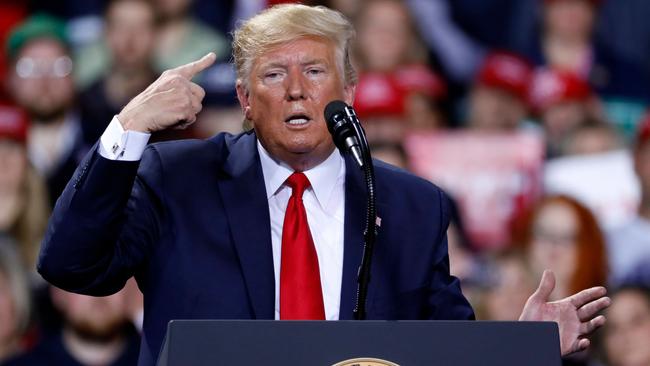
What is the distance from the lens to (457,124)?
432 centimetres

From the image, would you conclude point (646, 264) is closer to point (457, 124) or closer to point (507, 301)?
point (507, 301)

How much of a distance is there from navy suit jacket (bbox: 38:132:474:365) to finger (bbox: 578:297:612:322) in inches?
7.9

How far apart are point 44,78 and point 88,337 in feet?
3.15

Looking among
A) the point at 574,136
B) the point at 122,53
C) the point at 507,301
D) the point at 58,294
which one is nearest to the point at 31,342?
the point at 58,294

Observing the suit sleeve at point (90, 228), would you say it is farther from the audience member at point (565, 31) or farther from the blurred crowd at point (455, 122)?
the audience member at point (565, 31)

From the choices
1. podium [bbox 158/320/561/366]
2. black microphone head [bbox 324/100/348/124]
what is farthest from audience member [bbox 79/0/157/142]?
podium [bbox 158/320/561/366]

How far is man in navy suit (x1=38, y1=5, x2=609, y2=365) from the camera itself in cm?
194

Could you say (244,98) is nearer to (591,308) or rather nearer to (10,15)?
(591,308)

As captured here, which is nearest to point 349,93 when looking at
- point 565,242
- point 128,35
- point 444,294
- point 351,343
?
point 444,294

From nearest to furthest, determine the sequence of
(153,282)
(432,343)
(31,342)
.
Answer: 1. (432,343)
2. (153,282)
3. (31,342)

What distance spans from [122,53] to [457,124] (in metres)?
1.22

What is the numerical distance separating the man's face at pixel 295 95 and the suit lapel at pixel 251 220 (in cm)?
5

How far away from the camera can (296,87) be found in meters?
2.06

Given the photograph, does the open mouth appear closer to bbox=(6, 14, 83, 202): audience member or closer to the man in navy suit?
the man in navy suit
